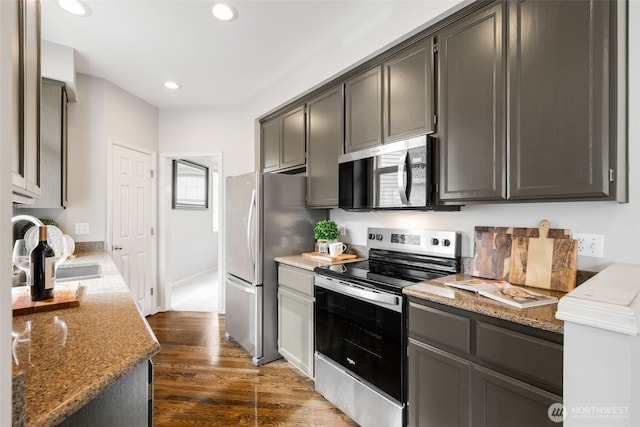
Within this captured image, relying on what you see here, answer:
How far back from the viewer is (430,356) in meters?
1.52

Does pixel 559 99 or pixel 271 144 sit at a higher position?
pixel 271 144

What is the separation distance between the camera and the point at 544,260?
1.57m

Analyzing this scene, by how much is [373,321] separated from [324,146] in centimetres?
155

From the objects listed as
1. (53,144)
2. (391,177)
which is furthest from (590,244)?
(53,144)

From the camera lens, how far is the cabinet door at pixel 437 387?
55.1 inches

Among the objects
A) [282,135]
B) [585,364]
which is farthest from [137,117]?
[585,364]

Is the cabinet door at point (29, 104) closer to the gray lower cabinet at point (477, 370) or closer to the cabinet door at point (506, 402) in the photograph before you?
the gray lower cabinet at point (477, 370)

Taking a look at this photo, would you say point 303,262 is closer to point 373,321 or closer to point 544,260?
point 373,321

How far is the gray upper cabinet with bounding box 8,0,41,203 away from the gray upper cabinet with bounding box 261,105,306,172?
2.04 m

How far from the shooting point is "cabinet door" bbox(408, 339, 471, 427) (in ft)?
4.59

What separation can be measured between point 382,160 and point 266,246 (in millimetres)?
1233

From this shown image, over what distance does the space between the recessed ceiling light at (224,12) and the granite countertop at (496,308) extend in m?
2.14

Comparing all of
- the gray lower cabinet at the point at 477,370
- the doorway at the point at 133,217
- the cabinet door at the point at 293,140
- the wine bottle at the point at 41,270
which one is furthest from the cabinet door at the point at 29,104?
the doorway at the point at 133,217

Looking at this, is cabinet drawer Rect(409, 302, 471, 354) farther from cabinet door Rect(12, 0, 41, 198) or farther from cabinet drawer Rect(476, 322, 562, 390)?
cabinet door Rect(12, 0, 41, 198)
